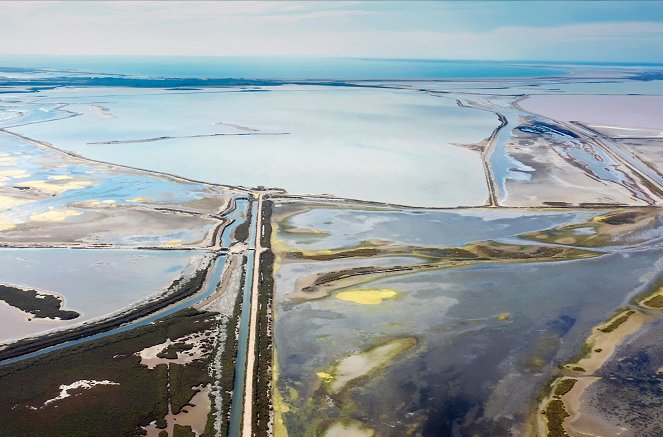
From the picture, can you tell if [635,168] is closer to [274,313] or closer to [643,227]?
[643,227]

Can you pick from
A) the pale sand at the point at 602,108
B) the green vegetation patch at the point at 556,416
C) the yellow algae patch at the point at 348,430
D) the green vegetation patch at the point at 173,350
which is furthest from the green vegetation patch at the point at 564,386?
the pale sand at the point at 602,108

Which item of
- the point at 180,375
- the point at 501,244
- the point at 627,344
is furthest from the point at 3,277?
the point at 627,344

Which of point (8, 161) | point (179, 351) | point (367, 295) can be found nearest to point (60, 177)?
point (8, 161)

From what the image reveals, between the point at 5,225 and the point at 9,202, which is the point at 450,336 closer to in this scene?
the point at 5,225

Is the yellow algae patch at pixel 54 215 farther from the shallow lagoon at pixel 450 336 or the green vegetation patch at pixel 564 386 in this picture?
the green vegetation patch at pixel 564 386

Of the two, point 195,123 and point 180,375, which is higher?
point 195,123

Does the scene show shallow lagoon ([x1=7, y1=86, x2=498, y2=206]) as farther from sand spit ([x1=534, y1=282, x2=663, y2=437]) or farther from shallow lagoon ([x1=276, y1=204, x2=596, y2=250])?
sand spit ([x1=534, y1=282, x2=663, y2=437])

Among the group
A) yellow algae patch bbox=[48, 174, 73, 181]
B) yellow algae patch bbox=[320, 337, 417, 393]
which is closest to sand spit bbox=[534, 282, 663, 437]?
yellow algae patch bbox=[320, 337, 417, 393]
